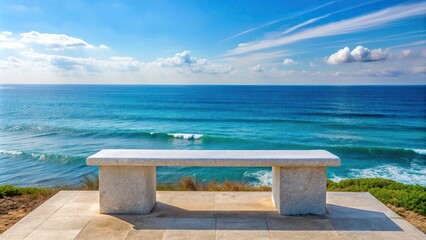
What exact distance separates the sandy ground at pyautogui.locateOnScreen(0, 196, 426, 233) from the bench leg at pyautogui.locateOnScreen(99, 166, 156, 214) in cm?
138

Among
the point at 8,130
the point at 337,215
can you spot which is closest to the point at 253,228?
the point at 337,215

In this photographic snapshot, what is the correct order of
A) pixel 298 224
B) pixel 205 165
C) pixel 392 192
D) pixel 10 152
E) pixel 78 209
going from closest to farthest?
1. pixel 298 224
2. pixel 205 165
3. pixel 78 209
4. pixel 392 192
5. pixel 10 152

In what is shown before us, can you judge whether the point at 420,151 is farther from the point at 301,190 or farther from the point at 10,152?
the point at 10,152

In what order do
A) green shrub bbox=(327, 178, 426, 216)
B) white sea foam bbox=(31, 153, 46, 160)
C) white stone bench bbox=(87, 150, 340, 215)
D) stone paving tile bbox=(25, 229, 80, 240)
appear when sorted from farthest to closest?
white sea foam bbox=(31, 153, 46, 160)
green shrub bbox=(327, 178, 426, 216)
white stone bench bbox=(87, 150, 340, 215)
stone paving tile bbox=(25, 229, 80, 240)

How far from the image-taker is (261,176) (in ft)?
53.5

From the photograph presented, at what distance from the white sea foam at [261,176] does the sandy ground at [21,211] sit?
29.4 feet

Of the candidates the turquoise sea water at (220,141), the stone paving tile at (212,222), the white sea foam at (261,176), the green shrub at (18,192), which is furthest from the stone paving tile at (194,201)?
the turquoise sea water at (220,141)

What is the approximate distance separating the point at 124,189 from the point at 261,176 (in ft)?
37.3

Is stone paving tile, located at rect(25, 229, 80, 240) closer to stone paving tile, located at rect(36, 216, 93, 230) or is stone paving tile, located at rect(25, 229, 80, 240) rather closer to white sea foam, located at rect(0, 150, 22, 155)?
stone paving tile, located at rect(36, 216, 93, 230)

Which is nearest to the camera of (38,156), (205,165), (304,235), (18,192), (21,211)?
(304,235)

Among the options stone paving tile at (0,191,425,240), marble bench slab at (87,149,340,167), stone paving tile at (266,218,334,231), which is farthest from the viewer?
marble bench slab at (87,149,340,167)

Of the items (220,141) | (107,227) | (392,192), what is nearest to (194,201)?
(107,227)

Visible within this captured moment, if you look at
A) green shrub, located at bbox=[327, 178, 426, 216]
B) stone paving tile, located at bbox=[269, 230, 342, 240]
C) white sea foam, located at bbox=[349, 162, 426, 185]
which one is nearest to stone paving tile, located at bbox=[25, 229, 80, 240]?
stone paving tile, located at bbox=[269, 230, 342, 240]

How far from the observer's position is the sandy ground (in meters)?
5.51
